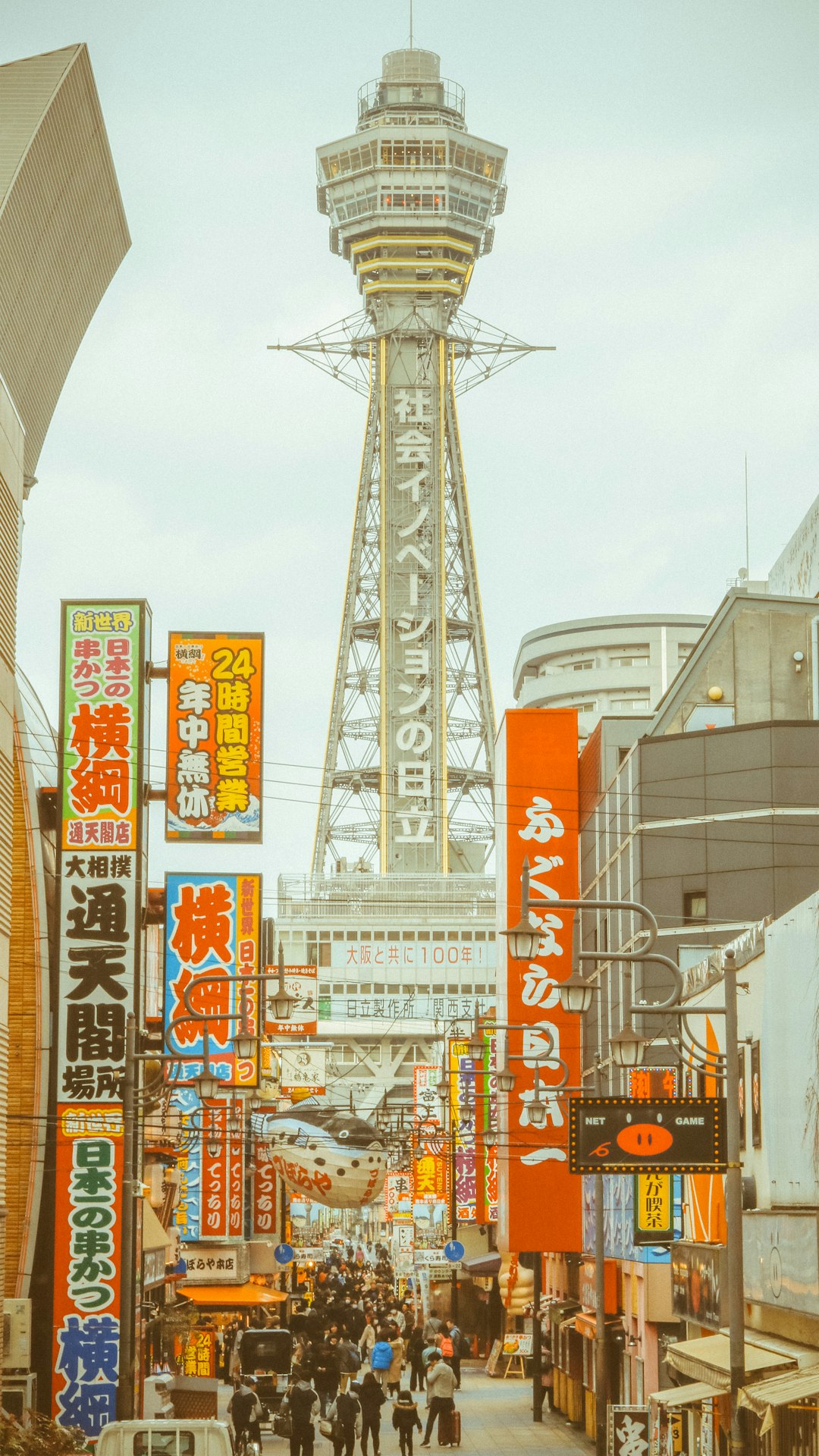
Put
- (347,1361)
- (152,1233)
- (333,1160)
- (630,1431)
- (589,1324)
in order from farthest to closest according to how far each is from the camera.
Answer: (152,1233) < (347,1361) < (589,1324) < (333,1160) < (630,1431)

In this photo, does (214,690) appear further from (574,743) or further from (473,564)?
(473,564)

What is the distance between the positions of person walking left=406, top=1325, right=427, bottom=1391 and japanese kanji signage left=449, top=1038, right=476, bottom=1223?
833 centimetres

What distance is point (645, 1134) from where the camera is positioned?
23.3 m

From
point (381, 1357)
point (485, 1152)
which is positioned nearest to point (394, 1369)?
point (381, 1357)

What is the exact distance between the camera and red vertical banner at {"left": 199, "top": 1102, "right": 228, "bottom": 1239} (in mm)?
48719

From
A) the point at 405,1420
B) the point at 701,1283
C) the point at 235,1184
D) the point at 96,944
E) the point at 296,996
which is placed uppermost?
the point at 96,944

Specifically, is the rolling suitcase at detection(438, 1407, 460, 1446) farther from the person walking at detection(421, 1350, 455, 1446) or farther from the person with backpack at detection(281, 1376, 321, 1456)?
the person with backpack at detection(281, 1376, 321, 1456)

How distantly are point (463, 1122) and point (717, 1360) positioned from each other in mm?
45960

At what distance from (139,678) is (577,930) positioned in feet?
58.4

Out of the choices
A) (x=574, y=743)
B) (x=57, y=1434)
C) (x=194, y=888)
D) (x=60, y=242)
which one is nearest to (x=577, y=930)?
(x=574, y=743)

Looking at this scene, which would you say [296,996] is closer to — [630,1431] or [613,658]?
[630,1431]

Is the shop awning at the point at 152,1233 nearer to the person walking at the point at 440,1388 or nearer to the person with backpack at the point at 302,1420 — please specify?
the person walking at the point at 440,1388

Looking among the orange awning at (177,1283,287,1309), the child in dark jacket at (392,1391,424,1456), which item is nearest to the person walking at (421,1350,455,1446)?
the child in dark jacket at (392,1391,424,1456)

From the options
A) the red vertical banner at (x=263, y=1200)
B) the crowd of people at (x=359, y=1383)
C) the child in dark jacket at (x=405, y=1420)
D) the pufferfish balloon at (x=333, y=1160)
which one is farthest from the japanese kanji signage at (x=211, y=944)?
the red vertical banner at (x=263, y=1200)
